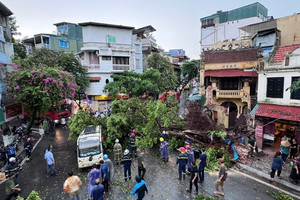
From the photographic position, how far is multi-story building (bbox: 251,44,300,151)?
1176cm

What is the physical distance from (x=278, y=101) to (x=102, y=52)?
2352cm

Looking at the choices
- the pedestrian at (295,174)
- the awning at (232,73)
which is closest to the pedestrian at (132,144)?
the pedestrian at (295,174)

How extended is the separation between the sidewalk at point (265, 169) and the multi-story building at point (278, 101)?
8.79 feet

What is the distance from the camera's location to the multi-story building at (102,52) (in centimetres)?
2698

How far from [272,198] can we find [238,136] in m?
4.25

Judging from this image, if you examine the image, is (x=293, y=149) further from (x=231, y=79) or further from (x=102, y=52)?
(x=102, y=52)

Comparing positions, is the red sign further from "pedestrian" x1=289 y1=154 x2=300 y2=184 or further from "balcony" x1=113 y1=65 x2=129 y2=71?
"pedestrian" x1=289 y1=154 x2=300 y2=184

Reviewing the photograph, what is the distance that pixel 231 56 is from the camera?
61.1 ft

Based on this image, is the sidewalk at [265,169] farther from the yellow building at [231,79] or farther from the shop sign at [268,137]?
the yellow building at [231,79]

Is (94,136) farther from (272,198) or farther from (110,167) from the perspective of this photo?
(272,198)

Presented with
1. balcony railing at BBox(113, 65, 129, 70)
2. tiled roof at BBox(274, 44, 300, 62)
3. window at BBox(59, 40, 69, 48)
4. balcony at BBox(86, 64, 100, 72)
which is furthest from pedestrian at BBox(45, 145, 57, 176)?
window at BBox(59, 40, 69, 48)

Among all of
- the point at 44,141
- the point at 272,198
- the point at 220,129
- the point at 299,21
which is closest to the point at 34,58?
the point at 44,141

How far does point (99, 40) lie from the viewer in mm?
27391

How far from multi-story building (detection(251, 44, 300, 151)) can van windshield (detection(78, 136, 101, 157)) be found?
→ 38.1 ft
